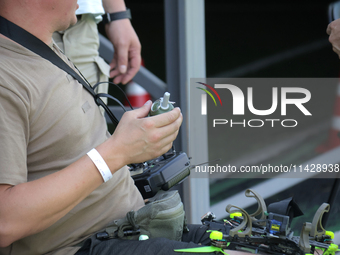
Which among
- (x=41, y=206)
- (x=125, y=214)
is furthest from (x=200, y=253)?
(x=41, y=206)

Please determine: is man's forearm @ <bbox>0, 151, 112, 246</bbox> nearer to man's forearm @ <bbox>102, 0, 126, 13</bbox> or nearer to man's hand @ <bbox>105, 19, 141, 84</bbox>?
man's hand @ <bbox>105, 19, 141, 84</bbox>

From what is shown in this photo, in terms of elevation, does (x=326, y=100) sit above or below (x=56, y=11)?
below

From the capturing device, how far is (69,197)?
2.96 feet

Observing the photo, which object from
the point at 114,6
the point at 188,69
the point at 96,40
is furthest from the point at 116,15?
the point at 188,69

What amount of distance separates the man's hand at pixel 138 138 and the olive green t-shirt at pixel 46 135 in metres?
0.17

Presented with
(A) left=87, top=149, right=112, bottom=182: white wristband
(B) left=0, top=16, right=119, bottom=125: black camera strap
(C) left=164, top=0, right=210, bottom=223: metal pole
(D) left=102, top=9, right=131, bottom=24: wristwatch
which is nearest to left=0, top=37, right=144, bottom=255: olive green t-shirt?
(B) left=0, top=16, right=119, bottom=125: black camera strap

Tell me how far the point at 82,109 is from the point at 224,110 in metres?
1.86

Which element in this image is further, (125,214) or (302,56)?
(302,56)

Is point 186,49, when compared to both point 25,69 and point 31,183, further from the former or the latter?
point 31,183

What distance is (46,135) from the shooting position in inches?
39.9

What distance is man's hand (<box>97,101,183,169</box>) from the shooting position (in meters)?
0.94

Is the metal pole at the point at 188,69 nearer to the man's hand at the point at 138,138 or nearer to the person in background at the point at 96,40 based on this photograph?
the person in background at the point at 96,40

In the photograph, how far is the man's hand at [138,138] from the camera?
3.10ft

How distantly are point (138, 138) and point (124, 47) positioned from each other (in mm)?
993
